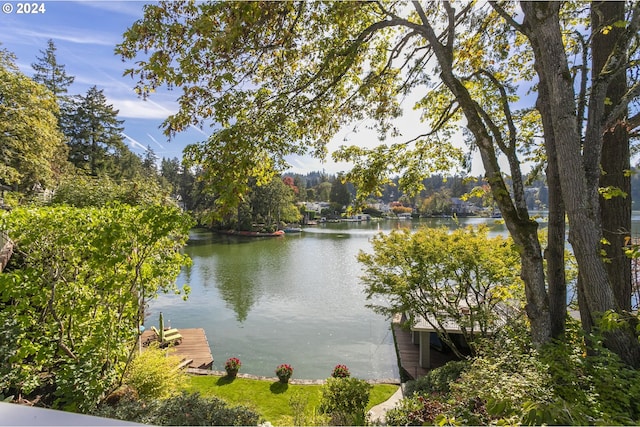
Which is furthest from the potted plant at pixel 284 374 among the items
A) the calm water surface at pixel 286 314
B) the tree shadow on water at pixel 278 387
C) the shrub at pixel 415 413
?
the shrub at pixel 415 413

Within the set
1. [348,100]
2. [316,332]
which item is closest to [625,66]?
[348,100]

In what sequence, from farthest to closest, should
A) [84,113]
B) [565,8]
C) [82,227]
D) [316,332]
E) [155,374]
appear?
[84,113]
[316,332]
[155,374]
[565,8]
[82,227]

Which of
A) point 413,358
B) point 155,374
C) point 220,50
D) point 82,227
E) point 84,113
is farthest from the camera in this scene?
point 84,113

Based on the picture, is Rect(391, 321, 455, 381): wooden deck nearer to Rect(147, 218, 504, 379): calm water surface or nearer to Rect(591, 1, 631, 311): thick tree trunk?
Rect(147, 218, 504, 379): calm water surface

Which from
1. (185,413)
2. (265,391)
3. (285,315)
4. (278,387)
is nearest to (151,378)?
(185,413)

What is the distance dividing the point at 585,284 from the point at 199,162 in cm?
369

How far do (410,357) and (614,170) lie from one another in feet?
22.0

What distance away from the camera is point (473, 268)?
723 centimetres

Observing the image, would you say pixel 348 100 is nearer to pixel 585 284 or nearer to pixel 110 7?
pixel 110 7

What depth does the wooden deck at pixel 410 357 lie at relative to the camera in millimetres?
8031

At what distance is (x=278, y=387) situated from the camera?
277 inches

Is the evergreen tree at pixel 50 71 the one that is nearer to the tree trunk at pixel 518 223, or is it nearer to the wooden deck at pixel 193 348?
the wooden deck at pixel 193 348

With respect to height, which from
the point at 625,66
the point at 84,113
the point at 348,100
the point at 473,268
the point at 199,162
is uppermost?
the point at 84,113

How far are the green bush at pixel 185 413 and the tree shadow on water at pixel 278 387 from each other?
319cm
